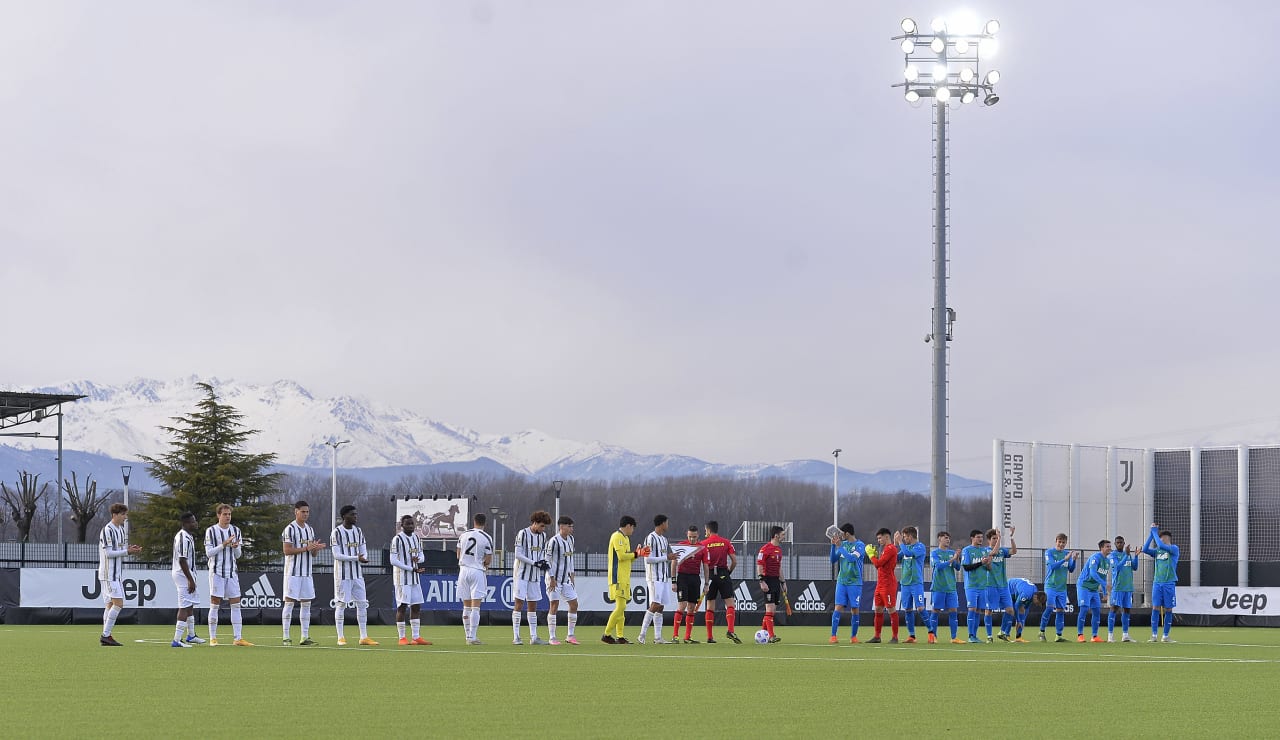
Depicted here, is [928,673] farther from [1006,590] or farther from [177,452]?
[177,452]

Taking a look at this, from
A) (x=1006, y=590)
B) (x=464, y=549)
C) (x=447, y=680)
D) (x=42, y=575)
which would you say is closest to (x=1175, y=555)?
(x=1006, y=590)

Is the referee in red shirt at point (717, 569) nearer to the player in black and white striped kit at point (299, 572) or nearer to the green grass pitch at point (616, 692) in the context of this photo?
the green grass pitch at point (616, 692)

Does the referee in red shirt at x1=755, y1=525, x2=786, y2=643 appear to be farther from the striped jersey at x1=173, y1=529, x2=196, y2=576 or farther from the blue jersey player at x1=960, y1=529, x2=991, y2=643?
the striped jersey at x1=173, y1=529, x2=196, y2=576

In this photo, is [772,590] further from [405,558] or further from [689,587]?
[405,558]

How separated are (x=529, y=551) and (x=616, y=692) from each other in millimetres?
9875

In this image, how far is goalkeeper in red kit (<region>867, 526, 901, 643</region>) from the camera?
25.9 meters

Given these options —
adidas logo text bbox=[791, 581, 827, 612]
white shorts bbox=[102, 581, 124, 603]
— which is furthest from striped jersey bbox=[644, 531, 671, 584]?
adidas logo text bbox=[791, 581, 827, 612]

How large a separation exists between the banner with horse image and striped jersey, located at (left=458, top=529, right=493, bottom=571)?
5101cm

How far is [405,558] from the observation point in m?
23.0

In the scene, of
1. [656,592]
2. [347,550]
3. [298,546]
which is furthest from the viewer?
[656,592]

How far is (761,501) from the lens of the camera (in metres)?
186

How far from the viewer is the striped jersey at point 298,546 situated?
21.9 meters

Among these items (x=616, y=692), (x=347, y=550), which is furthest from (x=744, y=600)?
(x=616, y=692)

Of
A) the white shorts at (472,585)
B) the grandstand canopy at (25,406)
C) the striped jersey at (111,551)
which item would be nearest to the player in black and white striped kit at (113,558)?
the striped jersey at (111,551)
